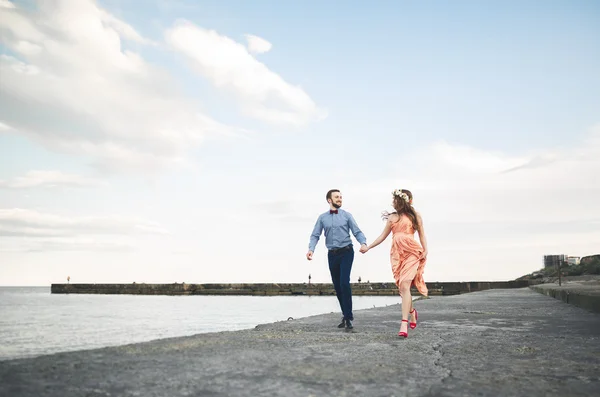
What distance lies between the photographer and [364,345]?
401 centimetres

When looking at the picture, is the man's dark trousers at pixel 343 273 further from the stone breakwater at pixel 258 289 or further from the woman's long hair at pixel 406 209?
the stone breakwater at pixel 258 289

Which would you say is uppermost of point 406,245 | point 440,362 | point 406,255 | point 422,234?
point 422,234

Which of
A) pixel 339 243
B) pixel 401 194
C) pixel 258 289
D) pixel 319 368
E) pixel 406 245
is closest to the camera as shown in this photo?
pixel 319 368

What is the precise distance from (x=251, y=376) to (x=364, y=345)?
1653 millimetres

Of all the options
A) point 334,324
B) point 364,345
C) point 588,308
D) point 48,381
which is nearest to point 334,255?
point 334,324

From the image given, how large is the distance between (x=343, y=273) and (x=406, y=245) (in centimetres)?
99

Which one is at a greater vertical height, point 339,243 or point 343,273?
point 339,243

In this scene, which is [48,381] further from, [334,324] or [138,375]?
[334,324]

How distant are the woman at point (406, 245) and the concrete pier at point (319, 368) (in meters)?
0.78

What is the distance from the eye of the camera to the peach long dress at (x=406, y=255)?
5.21 meters

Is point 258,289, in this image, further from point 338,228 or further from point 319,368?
point 319,368

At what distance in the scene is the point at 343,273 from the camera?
5848 mm

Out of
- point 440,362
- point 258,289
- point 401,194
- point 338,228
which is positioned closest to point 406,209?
point 401,194

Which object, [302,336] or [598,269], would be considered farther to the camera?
[598,269]
